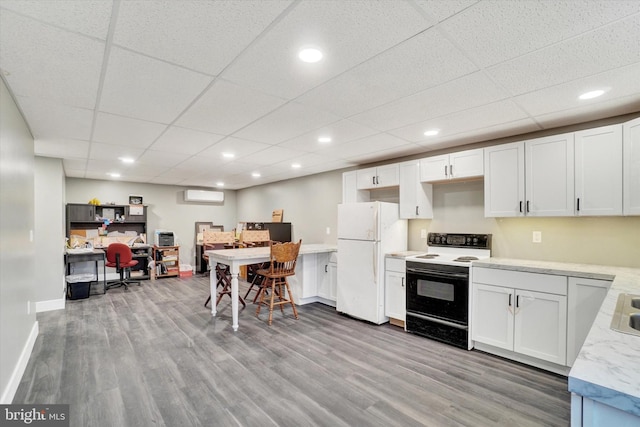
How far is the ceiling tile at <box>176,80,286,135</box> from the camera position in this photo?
88.0 inches

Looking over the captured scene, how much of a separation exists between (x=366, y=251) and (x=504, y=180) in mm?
1792

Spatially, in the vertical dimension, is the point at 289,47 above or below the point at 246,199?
above

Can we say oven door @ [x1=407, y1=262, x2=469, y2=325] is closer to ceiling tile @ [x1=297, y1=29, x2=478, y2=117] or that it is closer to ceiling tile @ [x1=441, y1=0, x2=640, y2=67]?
ceiling tile @ [x1=297, y1=29, x2=478, y2=117]

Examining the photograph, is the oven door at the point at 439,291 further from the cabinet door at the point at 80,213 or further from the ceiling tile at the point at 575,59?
the cabinet door at the point at 80,213

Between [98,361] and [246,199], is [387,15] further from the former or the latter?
[246,199]

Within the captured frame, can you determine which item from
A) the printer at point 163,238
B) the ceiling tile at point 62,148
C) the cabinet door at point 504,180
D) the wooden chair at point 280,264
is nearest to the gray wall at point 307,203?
the wooden chair at point 280,264

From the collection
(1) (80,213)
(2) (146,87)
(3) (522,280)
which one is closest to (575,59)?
(3) (522,280)

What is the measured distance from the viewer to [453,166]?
3559 millimetres

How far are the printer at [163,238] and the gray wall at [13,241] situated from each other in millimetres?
3887

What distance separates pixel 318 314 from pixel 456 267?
2071 mm

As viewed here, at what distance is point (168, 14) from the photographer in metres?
1.39

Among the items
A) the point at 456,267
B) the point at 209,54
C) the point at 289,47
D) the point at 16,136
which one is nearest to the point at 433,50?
the point at 289,47

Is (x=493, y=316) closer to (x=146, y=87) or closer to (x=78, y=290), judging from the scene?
(x=146, y=87)

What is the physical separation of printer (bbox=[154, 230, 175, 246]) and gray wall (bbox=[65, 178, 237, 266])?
1.06 ft
